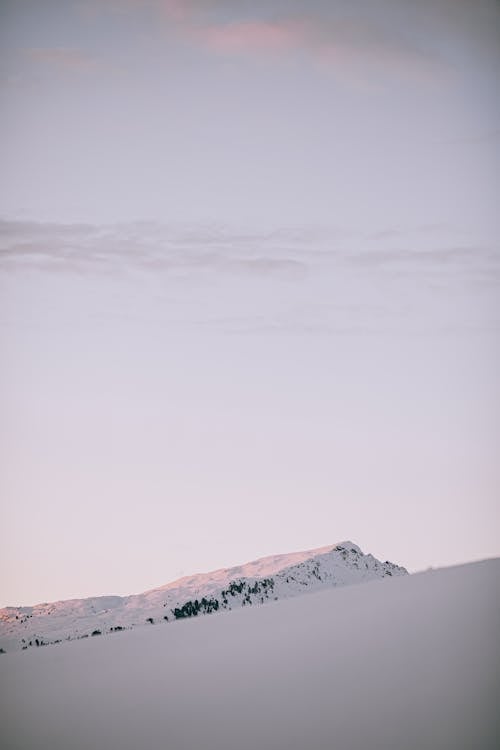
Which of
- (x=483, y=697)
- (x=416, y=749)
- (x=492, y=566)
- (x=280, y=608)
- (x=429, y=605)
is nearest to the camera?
(x=416, y=749)

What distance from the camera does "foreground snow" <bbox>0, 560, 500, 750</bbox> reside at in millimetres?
7977

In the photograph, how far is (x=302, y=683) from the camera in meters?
9.36

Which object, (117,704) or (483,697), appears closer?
(483,697)

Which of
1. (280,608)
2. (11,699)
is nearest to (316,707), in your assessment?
(11,699)

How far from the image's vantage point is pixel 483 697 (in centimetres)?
810

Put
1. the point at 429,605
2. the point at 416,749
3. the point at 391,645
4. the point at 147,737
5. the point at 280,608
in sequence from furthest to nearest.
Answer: the point at 280,608 < the point at 429,605 < the point at 391,645 < the point at 147,737 < the point at 416,749

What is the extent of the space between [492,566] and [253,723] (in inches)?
247

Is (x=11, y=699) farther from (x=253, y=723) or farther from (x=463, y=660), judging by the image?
(x=463, y=660)

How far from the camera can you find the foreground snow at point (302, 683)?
798 cm

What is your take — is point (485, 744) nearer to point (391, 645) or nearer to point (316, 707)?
point (316, 707)

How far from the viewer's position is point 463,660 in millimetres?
8969

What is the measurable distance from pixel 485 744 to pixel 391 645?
8.42 feet

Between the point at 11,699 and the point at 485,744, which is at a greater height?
the point at 11,699

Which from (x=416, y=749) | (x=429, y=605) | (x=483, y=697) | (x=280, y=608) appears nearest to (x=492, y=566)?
(x=429, y=605)
